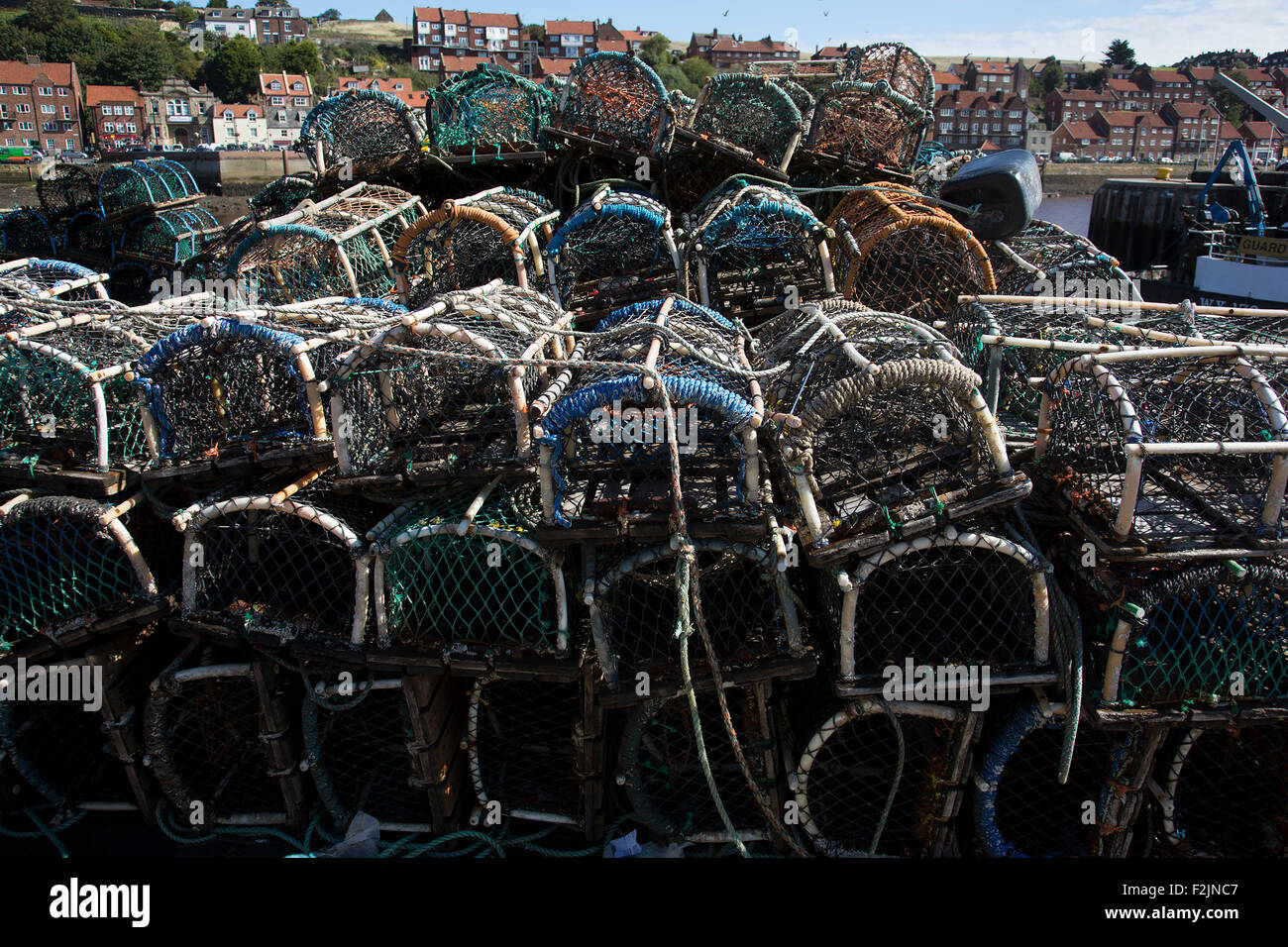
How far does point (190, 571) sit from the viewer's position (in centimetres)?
301

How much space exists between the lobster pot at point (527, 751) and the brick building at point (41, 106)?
4805cm

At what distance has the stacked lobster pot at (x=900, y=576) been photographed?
2639mm

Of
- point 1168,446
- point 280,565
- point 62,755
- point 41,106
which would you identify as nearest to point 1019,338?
point 1168,446

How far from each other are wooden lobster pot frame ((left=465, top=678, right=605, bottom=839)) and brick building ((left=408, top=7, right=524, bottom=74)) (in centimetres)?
7570

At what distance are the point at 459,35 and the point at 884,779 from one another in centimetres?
8105

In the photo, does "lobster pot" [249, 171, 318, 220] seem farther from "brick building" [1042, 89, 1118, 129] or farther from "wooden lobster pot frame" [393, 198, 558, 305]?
"brick building" [1042, 89, 1118, 129]

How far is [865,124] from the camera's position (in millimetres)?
5805

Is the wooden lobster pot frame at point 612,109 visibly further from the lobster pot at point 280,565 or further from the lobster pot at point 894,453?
the lobster pot at point 280,565

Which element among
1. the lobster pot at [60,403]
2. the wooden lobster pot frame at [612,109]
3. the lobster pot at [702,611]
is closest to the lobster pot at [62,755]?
the lobster pot at [60,403]

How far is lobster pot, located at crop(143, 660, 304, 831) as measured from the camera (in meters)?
3.09

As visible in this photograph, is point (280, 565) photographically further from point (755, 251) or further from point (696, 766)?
point (755, 251)

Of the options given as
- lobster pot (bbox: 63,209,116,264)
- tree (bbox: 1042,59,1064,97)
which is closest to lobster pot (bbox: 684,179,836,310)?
lobster pot (bbox: 63,209,116,264)

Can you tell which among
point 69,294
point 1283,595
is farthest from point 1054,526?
point 69,294

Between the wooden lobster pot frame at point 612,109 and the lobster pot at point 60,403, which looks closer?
the lobster pot at point 60,403
